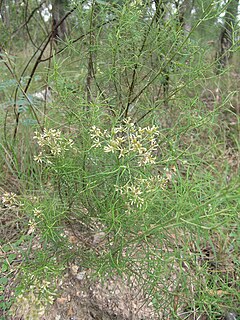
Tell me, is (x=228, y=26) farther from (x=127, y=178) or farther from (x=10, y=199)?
(x=10, y=199)

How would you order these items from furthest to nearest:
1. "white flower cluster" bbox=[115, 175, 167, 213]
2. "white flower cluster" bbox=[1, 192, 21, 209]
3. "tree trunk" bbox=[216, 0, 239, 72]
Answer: "tree trunk" bbox=[216, 0, 239, 72] → "white flower cluster" bbox=[1, 192, 21, 209] → "white flower cluster" bbox=[115, 175, 167, 213]

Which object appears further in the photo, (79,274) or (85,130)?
(79,274)

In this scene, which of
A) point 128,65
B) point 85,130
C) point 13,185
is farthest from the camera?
point 13,185

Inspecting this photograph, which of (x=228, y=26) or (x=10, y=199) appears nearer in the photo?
(x=10, y=199)

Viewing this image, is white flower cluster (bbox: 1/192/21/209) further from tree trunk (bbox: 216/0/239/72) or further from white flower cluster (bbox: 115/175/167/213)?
tree trunk (bbox: 216/0/239/72)

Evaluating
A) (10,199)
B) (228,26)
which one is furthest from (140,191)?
(228,26)

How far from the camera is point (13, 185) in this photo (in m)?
2.24

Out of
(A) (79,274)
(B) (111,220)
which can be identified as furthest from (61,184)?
(A) (79,274)

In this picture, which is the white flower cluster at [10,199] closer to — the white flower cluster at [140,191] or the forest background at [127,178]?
the forest background at [127,178]

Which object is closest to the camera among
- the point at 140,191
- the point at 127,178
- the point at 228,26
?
the point at 140,191

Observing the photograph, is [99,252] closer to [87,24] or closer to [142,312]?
[142,312]

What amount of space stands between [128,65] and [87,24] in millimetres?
364

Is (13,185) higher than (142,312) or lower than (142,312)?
higher

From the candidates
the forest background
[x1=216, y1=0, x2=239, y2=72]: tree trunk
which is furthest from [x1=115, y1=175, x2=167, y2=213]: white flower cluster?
[x1=216, y1=0, x2=239, y2=72]: tree trunk
